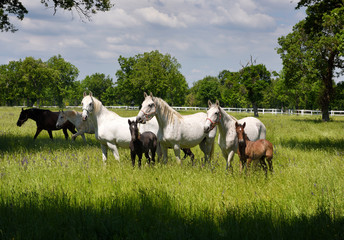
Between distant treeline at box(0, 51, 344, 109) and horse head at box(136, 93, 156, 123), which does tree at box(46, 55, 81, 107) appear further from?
horse head at box(136, 93, 156, 123)

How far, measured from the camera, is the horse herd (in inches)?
253

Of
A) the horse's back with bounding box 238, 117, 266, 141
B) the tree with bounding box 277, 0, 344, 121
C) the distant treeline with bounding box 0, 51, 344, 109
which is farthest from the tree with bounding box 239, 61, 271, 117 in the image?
the horse's back with bounding box 238, 117, 266, 141

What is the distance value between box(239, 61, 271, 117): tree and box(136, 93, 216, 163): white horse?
4724cm

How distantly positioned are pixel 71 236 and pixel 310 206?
406 cm

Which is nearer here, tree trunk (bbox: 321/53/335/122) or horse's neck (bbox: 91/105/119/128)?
horse's neck (bbox: 91/105/119/128)

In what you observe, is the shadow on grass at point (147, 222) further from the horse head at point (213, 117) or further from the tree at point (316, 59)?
the tree at point (316, 59)

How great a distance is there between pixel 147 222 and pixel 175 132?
144 inches

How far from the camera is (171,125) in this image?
7457 millimetres

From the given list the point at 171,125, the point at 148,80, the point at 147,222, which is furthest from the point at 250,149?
the point at 148,80

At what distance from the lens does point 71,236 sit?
11.3 ft

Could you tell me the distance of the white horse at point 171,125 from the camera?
Answer: 7.07 metres

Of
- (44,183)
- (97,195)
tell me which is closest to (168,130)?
(97,195)

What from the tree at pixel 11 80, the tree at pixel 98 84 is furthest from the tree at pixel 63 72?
the tree at pixel 98 84

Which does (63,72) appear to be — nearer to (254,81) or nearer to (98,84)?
(98,84)
